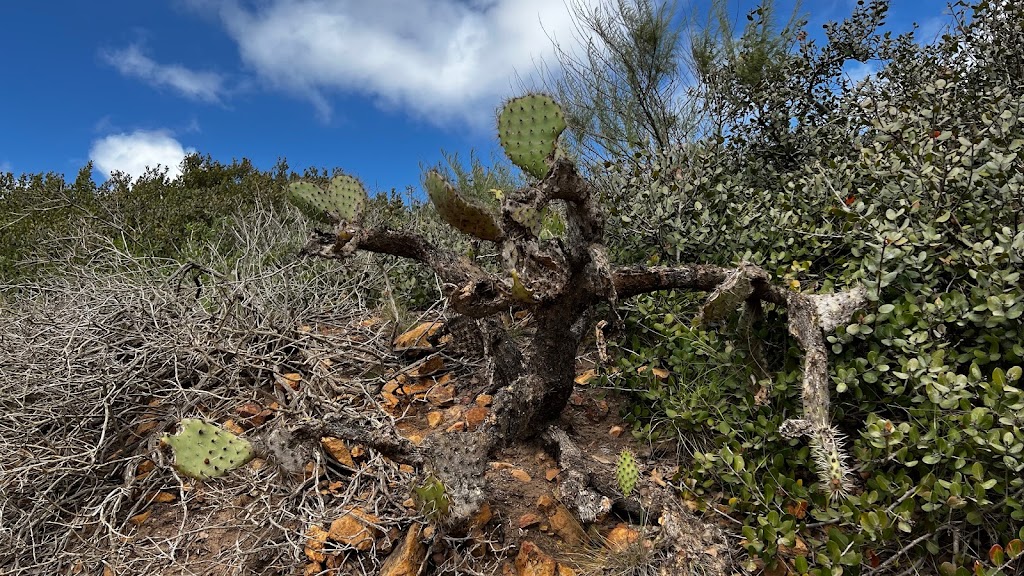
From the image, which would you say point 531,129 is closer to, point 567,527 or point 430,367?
point 567,527

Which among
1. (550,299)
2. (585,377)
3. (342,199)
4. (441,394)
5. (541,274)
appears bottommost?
(585,377)

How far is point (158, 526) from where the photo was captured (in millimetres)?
3400

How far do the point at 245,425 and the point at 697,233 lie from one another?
2743 millimetres

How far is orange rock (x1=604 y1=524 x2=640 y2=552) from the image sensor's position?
2.62 meters

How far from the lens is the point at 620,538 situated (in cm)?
269

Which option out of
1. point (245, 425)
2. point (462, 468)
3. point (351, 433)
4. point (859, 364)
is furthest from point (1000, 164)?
point (245, 425)

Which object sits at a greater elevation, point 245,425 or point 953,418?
point 245,425

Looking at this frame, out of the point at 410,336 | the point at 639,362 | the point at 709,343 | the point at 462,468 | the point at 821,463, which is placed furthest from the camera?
the point at 410,336

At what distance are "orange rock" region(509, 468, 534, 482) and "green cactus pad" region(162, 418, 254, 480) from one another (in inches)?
46.7

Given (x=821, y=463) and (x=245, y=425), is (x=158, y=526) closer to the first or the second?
(x=245, y=425)

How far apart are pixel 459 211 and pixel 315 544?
1.51m

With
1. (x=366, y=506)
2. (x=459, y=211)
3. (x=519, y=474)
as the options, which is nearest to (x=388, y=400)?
(x=366, y=506)

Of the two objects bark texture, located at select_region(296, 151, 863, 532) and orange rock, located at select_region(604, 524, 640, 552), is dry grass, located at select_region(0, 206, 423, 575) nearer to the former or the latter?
bark texture, located at select_region(296, 151, 863, 532)

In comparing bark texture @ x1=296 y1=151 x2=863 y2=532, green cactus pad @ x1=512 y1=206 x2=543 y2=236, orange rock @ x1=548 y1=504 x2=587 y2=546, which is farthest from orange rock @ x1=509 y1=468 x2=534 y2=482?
green cactus pad @ x1=512 y1=206 x2=543 y2=236
